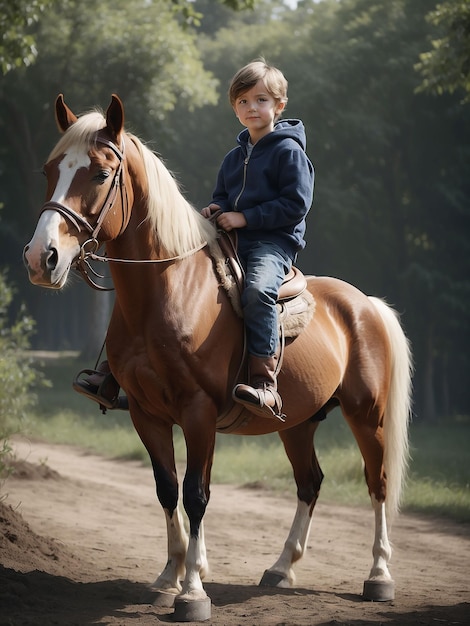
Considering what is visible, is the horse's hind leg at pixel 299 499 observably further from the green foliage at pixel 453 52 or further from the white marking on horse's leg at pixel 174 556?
the green foliage at pixel 453 52

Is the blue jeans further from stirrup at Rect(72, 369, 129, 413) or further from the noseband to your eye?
stirrup at Rect(72, 369, 129, 413)

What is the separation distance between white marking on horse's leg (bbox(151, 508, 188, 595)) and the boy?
995mm

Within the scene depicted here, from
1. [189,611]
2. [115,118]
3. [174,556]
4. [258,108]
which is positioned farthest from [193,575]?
[258,108]

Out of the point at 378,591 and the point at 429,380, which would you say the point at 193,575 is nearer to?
the point at 378,591

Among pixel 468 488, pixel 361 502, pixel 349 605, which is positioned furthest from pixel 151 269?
pixel 468 488

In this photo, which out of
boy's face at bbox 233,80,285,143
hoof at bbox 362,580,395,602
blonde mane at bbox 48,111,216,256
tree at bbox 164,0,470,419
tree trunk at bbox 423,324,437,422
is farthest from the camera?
tree trunk at bbox 423,324,437,422

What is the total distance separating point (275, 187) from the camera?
527cm

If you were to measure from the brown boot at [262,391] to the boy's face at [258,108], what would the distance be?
150 centimetres

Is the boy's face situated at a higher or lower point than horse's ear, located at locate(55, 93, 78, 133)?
higher

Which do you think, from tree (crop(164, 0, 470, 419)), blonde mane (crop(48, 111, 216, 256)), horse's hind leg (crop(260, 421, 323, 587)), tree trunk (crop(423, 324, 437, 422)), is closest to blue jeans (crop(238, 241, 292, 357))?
blonde mane (crop(48, 111, 216, 256))

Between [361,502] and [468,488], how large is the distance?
5.27ft

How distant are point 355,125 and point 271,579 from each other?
61.2 feet

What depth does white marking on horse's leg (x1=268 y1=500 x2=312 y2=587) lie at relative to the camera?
6.04 m

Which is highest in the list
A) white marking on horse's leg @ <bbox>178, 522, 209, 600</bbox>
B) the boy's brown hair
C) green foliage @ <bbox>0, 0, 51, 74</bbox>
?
green foliage @ <bbox>0, 0, 51, 74</bbox>
